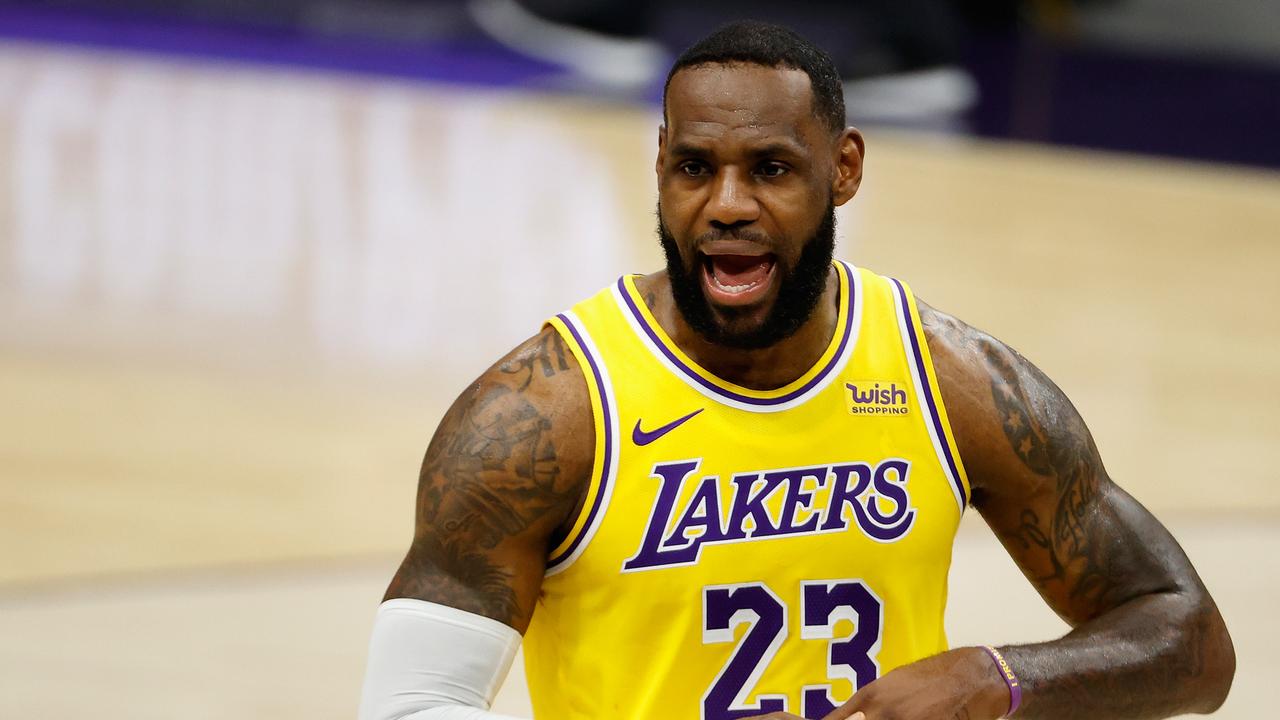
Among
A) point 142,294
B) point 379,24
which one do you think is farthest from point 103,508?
point 379,24

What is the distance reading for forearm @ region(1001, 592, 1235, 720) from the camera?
9.57 ft

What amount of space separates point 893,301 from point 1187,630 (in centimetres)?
70

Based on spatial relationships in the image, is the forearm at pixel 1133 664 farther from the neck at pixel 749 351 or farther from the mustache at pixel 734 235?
the mustache at pixel 734 235

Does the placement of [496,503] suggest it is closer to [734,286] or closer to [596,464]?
[596,464]

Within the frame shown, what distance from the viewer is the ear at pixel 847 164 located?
2859 millimetres

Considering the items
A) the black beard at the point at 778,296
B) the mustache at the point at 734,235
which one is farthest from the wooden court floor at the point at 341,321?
the mustache at the point at 734,235

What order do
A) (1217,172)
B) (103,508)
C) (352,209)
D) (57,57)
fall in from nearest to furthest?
(103,508) → (352,209) → (1217,172) → (57,57)

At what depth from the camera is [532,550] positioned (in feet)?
9.22

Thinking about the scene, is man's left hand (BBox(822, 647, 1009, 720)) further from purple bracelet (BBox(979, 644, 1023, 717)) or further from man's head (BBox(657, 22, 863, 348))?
man's head (BBox(657, 22, 863, 348))

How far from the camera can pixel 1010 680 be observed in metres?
2.87

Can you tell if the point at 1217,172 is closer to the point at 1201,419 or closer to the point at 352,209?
the point at 1201,419

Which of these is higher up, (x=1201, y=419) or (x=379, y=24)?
(x=379, y=24)

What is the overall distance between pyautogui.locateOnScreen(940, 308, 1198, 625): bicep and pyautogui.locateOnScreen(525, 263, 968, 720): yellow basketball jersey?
0.18ft

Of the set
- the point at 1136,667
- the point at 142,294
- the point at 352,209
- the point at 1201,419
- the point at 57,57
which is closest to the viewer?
the point at 1136,667
